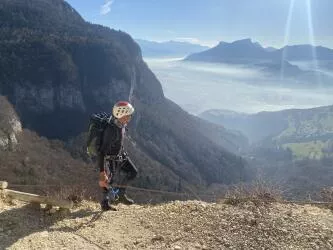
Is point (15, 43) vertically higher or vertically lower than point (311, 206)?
higher

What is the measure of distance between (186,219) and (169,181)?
129450mm

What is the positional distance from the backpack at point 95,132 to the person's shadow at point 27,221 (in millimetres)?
1281

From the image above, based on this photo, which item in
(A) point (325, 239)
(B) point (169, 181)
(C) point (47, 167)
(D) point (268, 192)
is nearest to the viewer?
(A) point (325, 239)

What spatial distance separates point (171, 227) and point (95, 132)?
221 centimetres

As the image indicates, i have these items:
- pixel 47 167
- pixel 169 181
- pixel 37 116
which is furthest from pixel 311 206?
pixel 37 116

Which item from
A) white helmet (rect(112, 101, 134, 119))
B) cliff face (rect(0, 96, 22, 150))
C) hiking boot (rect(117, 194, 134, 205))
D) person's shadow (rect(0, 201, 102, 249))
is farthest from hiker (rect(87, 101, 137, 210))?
cliff face (rect(0, 96, 22, 150))

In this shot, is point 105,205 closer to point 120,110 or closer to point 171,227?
point 171,227

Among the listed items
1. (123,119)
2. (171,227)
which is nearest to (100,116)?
(123,119)

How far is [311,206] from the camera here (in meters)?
10.2

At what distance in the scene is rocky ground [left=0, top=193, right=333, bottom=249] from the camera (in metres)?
7.59

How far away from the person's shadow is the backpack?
1281 millimetres

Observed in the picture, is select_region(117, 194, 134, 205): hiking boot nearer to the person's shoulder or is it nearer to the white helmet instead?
the person's shoulder

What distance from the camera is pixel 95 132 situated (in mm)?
8836

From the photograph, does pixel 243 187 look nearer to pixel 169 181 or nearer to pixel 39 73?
pixel 169 181
